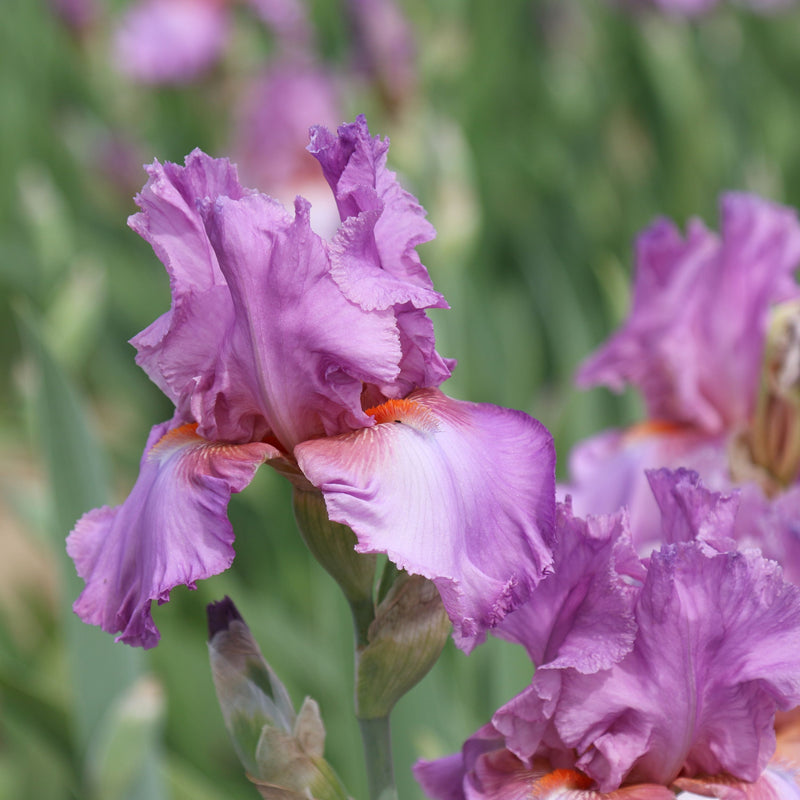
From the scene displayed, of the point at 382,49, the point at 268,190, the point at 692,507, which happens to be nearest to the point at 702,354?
the point at 692,507

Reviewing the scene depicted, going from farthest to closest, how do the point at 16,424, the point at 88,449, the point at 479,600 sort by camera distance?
1. the point at 16,424
2. the point at 88,449
3. the point at 479,600

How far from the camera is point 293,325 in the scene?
23.8 inches

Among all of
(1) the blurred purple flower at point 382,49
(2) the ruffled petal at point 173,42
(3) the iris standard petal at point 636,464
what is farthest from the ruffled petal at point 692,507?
(2) the ruffled petal at point 173,42

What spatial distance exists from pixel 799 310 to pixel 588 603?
0.58m

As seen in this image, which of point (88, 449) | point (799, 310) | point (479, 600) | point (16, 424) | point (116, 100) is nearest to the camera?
point (479, 600)

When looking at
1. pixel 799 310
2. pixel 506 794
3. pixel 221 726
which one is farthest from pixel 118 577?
pixel 221 726

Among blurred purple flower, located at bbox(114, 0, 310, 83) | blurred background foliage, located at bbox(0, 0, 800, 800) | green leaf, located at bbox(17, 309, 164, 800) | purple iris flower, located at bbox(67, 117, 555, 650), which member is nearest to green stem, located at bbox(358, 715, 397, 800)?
purple iris flower, located at bbox(67, 117, 555, 650)

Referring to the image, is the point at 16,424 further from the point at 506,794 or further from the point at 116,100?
the point at 506,794

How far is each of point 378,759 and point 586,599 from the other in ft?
0.56

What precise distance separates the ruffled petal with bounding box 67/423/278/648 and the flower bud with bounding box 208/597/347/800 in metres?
0.07

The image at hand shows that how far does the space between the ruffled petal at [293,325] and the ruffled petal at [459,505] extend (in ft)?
0.14

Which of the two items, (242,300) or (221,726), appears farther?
(221,726)

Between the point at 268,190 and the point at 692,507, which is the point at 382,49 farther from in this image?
the point at 692,507

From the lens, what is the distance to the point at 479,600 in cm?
54
